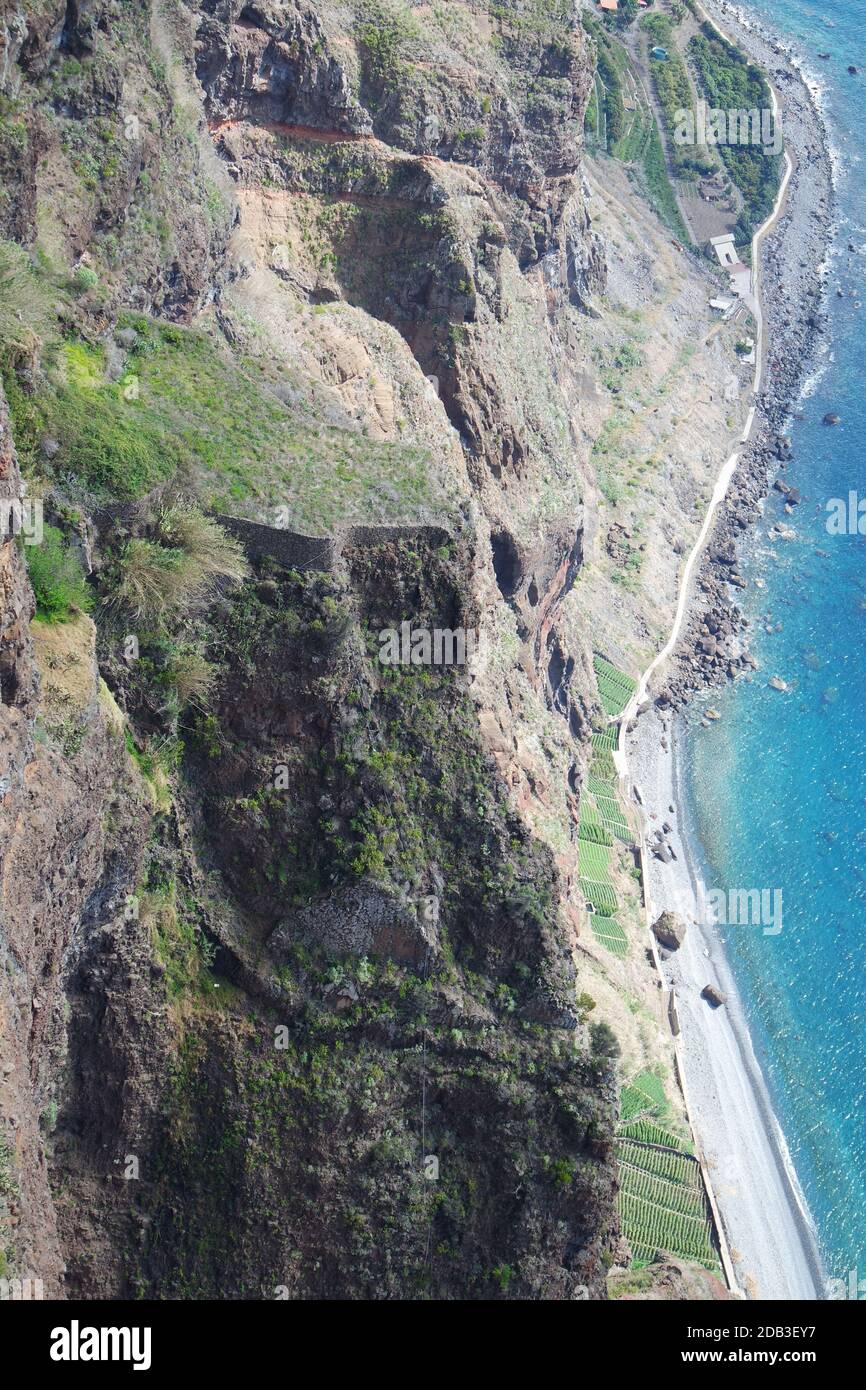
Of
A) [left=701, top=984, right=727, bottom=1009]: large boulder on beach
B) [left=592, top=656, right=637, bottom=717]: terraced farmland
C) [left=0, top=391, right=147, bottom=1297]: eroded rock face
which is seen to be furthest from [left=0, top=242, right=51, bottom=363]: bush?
[left=701, top=984, right=727, bottom=1009]: large boulder on beach

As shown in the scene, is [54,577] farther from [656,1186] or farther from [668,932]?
[668,932]

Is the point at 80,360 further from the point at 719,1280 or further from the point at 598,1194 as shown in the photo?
the point at 719,1280

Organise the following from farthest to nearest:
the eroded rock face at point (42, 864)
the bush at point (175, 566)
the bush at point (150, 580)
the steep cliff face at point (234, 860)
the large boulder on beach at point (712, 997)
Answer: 1. the large boulder on beach at point (712, 997)
2. the bush at point (175, 566)
3. the bush at point (150, 580)
4. the steep cliff face at point (234, 860)
5. the eroded rock face at point (42, 864)

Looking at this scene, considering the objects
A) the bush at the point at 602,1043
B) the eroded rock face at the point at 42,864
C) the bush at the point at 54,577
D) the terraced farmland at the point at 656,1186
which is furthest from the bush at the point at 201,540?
the terraced farmland at the point at 656,1186

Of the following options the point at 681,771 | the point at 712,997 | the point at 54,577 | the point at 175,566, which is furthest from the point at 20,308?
the point at 681,771

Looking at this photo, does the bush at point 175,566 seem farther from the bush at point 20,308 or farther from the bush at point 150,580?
the bush at point 20,308

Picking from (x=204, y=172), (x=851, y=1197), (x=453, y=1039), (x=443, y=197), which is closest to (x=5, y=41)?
(x=204, y=172)

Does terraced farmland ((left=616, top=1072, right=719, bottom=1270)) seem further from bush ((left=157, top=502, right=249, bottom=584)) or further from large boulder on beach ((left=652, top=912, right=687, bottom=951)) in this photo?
bush ((left=157, top=502, right=249, bottom=584))
